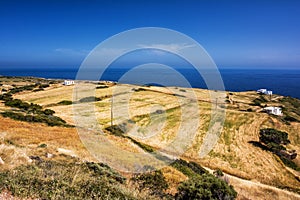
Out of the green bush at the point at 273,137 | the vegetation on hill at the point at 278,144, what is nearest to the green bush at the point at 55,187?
the vegetation on hill at the point at 278,144

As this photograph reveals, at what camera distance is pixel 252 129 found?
4291cm

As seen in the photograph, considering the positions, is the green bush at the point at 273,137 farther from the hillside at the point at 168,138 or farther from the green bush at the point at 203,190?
the green bush at the point at 203,190

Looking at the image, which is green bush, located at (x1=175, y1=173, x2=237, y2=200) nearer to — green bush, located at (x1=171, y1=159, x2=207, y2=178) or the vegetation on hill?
Answer: green bush, located at (x1=171, y1=159, x2=207, y2=178)

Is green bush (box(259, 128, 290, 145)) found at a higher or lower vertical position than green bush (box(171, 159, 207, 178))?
lower

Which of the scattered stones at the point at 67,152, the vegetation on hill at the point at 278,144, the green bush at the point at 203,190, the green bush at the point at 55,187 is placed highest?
the green bush at the point at 55,187

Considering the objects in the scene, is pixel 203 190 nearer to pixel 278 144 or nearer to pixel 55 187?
pixel 55 187

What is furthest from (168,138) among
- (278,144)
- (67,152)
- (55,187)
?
(55,187)

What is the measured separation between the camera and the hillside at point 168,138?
15.3 m

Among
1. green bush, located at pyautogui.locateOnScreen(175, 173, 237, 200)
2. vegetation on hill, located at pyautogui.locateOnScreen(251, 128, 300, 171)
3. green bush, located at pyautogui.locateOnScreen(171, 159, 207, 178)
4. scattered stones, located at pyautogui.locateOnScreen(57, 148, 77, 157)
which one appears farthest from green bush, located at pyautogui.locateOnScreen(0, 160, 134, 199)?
vegetation on hill, located at pyautogui.locateOnScreen(251, 128, 300, 171)

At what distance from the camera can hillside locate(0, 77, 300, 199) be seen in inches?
601

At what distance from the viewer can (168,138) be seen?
35812mm

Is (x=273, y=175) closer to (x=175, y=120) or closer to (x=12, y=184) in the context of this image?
(x=175, y=120)

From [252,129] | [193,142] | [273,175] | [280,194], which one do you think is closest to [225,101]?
[252,129]

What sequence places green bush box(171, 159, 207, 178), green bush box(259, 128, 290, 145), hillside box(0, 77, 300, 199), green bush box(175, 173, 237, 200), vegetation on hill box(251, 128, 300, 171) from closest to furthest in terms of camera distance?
green bush box(175, 173, 237, 200), hillside box(0, 77, 300, 199), green bush box(171, 159, 207, 178), vegetation on hill box(251, 128, 300, 171), green bush box(259, 128, 290, 145)
